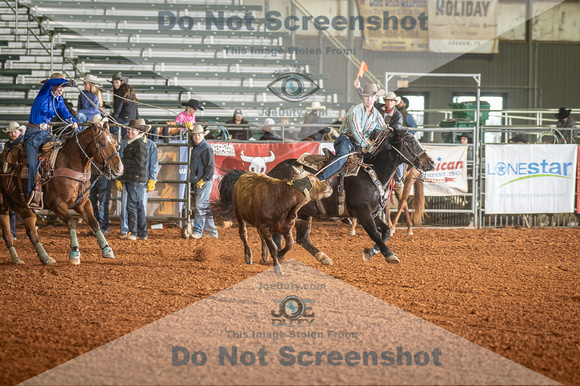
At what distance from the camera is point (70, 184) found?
28.3ft

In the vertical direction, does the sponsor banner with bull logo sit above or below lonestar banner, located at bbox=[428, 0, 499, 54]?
below

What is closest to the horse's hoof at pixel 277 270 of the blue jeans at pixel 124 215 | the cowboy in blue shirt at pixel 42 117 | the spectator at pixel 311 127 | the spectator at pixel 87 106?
the cowboy in blue shirt at pixel 42 117

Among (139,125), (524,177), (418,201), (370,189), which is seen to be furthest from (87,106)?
(524,177)

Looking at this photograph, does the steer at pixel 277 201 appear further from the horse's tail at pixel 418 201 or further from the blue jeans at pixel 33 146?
the horse's tail at pixel 418 201

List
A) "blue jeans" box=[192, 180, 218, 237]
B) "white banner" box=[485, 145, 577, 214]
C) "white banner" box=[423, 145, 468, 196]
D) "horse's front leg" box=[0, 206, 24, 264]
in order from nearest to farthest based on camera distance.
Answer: "horse's front leg" box=[0, 206, 24, 264] → "blue jeans" box=[192, 180, 218, 237] → "white banner" box=[423, 145, 468, 196] → "white banner" box=[485, 145, 577, 214]

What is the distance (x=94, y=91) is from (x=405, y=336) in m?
8.76

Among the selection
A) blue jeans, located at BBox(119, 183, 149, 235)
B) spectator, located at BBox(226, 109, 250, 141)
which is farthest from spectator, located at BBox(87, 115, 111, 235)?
spectator, located at BBox(226, 109, 250, 141)

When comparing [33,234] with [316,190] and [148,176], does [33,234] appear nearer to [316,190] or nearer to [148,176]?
[148,176]

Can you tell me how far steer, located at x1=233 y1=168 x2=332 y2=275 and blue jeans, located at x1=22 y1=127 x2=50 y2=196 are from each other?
2.93 m

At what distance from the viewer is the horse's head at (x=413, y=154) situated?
8430mm

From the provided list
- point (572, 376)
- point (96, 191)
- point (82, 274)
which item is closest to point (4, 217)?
point (82, 274)

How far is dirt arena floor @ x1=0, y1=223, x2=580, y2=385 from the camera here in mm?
4945

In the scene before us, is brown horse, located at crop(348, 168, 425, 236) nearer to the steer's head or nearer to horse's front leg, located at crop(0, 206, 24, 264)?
the steer's head

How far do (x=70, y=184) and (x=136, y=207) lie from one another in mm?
3267
